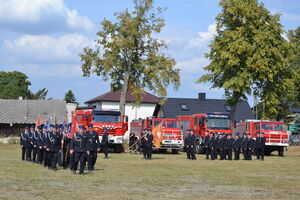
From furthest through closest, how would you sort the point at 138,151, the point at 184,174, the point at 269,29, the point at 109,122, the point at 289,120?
the point at 289,120 → the point at 269,29 → the point at 138,151 → the point at 109,122 → the point at 184,174

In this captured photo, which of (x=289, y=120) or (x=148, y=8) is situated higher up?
(x=148, y=8)

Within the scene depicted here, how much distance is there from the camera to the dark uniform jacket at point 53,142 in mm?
22594

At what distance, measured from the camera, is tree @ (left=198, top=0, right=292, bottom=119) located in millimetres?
47125

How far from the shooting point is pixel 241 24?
4888 centimetres

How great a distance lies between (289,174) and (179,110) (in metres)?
54.7

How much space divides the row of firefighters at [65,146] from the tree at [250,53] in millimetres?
24217

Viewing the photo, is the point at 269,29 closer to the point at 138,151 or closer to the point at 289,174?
the point at 138,151

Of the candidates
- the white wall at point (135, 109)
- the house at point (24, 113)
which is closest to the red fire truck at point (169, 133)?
the house at point (24, 113)

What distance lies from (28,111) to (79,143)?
51680 mm

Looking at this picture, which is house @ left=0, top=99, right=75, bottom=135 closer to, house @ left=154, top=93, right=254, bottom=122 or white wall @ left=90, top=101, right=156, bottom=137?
house @ left=154, top=93, right=254, bottom=122

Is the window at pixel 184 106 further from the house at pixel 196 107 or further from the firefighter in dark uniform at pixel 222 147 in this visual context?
the firefighter in dark uniform at pixel 222 147

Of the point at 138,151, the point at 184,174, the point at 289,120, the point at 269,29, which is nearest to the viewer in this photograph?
the point at 184,174

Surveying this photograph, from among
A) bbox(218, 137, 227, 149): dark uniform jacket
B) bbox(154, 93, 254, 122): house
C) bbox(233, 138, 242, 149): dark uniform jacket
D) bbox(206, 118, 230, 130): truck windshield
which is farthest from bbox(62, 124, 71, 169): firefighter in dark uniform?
bbox(154, 93, 254, 122): house

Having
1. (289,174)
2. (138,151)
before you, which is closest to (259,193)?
(289,174)
